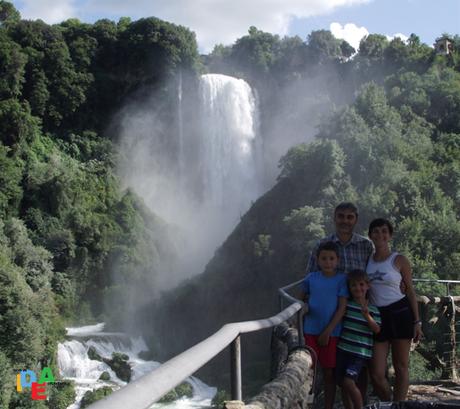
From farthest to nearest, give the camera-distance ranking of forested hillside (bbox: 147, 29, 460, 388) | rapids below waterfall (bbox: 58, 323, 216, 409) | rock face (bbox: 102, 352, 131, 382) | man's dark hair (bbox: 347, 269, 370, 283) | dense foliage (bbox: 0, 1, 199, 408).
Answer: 1. dense foliage (bbox: 0, 1, 199, 408)
2. rock face (bbox: 102, 352, 131, 382)
3. forested hillside (bbox: 147, 29, 460, 388)
4. rapids below waterfall (bbox: 58, 323, 216, 409)
5. man's dark hair (bbox: 347, 269, 370, 283)

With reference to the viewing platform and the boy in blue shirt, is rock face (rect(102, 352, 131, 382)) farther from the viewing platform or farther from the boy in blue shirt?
the boy in blue shirt

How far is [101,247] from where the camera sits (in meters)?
34.9

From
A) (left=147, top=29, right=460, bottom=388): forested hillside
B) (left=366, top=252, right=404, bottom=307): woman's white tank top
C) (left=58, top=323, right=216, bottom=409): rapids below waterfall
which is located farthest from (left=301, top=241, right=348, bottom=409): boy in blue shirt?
(left=58, top=323, right=216, bottom=409): rapids below waterfall

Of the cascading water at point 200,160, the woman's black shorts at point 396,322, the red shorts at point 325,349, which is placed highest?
the cascading water at point 200,160

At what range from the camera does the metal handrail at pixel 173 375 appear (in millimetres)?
1140

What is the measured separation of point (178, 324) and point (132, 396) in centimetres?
2921

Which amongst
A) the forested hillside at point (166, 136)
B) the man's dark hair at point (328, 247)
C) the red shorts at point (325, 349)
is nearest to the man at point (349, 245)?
the man's dark hair at point (328, 247)

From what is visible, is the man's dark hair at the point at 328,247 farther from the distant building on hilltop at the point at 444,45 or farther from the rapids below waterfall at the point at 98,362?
the distant building on hilltop at the point at 444,45

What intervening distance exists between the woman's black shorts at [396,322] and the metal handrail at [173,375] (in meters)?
1.81

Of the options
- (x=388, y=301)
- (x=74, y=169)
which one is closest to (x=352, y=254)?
(x=388, y=301)

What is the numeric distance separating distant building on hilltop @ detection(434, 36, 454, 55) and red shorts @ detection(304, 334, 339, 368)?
136ft

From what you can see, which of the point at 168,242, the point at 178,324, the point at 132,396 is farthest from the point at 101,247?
the point at 132,396

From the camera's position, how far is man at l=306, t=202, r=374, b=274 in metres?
3.79

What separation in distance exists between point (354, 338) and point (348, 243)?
0.64 m
